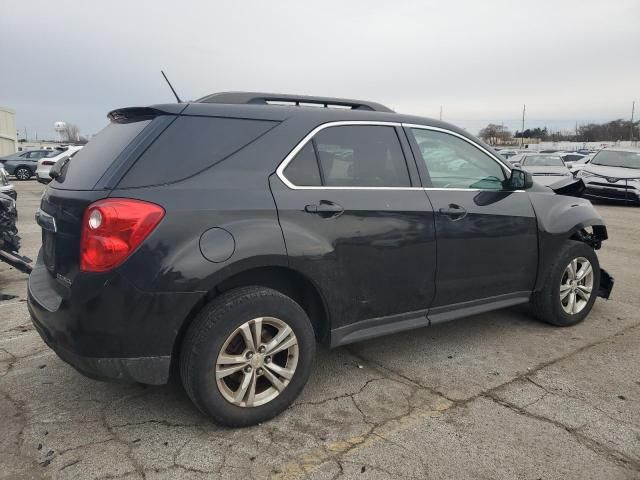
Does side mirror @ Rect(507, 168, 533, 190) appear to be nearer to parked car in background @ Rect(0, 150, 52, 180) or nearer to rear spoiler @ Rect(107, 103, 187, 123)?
rear spoiler @ Rect(107, 103, 187, 123)

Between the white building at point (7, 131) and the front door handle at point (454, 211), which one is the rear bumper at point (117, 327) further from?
the white building at point (7, 131)

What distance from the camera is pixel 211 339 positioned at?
2668mm

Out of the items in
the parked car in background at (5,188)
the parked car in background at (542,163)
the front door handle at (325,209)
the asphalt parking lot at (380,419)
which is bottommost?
the asphalt parking lot at (380,419)

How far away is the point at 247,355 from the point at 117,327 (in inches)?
26.9

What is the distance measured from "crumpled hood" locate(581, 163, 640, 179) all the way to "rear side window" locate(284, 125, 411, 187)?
538 inches

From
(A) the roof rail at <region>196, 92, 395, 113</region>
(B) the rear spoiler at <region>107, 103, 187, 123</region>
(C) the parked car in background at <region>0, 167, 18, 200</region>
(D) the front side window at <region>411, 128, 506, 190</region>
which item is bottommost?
(C) the parked car in background at <region>0, 167, 18, 200</region>

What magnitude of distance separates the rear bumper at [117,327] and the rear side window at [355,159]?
1030 millimetres

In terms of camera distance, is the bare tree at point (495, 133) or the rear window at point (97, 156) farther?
the bare tree at point (495, 133)

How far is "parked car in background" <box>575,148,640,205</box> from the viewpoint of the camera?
14.5 m

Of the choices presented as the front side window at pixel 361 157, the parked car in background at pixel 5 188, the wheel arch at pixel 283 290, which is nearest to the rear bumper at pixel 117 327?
the wheel arch at pixel 283 290

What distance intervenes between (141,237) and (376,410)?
167cm

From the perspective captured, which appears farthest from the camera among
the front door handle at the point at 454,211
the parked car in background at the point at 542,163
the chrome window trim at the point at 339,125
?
the parked car in background at the point at 542,163

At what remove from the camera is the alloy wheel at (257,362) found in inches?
109

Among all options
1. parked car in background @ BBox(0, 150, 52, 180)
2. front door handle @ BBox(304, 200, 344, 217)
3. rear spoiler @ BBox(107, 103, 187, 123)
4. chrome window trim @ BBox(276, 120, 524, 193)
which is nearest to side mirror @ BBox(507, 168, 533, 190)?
chrome window trim @ BBox(276, 120, 524, 193)
